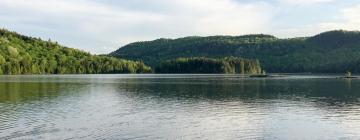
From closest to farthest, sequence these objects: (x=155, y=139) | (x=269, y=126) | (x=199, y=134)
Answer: (x=155, y=139) < (x=199, y=134) < (x=269, y=126)

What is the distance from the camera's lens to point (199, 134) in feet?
181

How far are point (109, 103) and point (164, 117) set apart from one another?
81.3 ft

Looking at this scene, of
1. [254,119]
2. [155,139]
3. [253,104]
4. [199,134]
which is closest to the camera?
[155,139]

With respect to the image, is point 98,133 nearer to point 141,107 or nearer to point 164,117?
point 164,117

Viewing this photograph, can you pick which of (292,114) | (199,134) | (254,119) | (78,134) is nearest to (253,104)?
(292,114)

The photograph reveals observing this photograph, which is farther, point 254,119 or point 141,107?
point 141,107

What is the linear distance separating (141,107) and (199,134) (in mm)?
30092

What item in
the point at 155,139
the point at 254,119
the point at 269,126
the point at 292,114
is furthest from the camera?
the point at 292,114

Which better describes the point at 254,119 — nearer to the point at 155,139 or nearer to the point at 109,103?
the point at 155,139

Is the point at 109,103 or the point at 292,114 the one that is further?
the point at 109,103

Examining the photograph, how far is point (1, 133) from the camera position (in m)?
53.6

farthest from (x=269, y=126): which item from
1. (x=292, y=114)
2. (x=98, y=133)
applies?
(x=98, y=133)

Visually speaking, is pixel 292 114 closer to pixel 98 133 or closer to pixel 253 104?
pixel 253 104

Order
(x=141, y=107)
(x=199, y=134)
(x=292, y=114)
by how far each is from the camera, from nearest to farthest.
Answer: (x=199, y=134) < (x=292, y=114) < (x=141, y=107)
